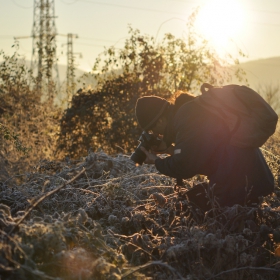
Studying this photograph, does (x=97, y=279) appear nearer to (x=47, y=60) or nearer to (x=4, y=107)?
(x=4, y=107)

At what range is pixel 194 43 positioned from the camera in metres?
12.0

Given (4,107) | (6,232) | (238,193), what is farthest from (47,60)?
(6,232)

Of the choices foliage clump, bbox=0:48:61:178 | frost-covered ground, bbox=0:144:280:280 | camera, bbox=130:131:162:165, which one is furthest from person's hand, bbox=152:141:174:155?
foliage clump, bbox=0:48:61:178

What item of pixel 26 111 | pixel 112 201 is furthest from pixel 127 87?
pixel 112 201

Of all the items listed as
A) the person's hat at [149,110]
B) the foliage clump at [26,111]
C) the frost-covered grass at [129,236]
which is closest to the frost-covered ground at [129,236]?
the frost-covered grass at [129,236]

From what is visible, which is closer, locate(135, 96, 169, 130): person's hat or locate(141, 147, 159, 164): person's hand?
locate(135, 96, 169, 130): person's hat

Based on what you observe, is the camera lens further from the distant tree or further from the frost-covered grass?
the distant tree

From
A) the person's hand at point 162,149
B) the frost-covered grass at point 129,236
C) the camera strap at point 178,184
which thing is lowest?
the frost-covered grass at point 129,236

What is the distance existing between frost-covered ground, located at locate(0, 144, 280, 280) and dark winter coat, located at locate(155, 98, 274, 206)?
0.17 metres

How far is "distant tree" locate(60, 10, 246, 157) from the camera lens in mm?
10938

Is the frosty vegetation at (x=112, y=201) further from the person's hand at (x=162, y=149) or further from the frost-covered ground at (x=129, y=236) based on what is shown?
the person's hand at (x=162, y=149)

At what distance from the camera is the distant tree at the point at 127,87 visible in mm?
10938

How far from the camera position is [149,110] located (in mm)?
4797

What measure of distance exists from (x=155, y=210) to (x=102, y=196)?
551mm
